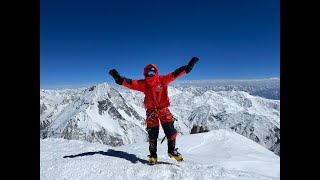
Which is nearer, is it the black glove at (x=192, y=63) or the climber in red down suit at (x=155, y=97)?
the black glove at (x=192, y=63)

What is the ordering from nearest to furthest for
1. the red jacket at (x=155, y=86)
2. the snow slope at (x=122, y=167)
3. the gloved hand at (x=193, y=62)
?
the snow slope at (x=122, y=167) → the gloved hand at (x=193, y=62) → the red jacket at (x=155, y=86)

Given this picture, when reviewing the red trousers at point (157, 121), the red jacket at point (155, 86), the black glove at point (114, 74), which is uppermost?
the black glove at point (114, 74)

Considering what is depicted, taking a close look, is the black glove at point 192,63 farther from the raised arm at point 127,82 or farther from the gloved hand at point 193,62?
the raised arm at point 127,82

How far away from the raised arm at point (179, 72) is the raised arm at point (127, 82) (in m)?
0.69

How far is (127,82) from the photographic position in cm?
799

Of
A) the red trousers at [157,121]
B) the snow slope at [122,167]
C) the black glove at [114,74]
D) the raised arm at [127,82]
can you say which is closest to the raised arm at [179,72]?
the raised arm at [127,82]

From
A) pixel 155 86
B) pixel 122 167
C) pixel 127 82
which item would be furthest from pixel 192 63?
pixel 122 167

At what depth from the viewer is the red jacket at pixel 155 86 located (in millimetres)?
8029

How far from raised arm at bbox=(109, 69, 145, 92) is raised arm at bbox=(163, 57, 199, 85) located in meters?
0.69

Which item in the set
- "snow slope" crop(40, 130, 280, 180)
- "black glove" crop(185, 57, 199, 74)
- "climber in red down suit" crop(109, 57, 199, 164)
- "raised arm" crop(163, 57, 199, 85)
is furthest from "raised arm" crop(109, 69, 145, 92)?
"snow slope" crop(40, 130, 280, 180)

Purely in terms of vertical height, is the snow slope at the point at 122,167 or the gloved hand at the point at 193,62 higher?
the gloved hand at the point at 193,62

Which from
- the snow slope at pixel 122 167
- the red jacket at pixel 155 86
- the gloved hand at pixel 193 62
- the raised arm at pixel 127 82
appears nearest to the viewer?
the snow slope at pixel 122 167
